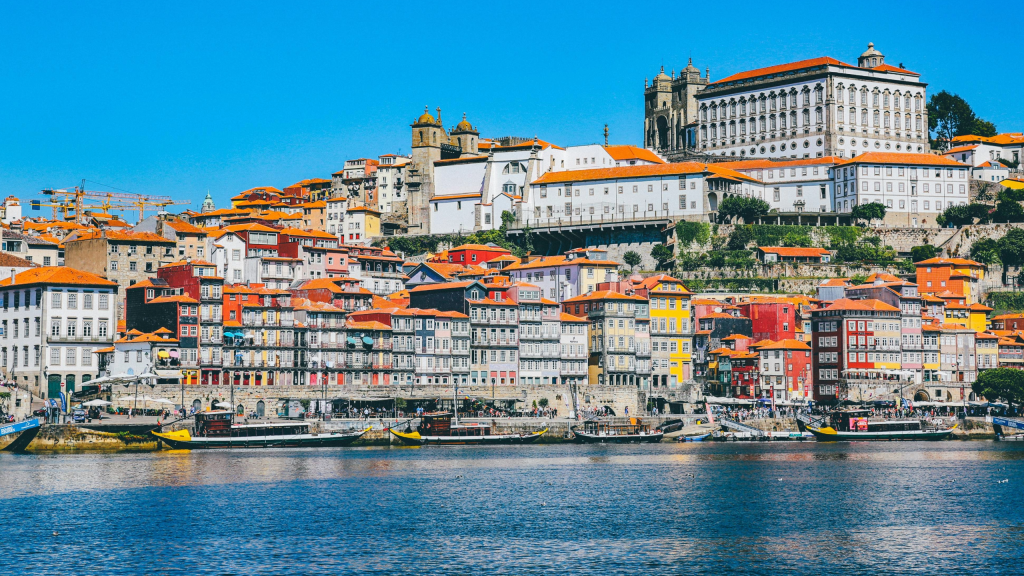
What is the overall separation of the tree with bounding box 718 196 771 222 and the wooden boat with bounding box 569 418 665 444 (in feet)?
136

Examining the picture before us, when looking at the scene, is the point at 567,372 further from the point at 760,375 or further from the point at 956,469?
the point at 956,469

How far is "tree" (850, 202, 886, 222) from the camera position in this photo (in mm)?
136500

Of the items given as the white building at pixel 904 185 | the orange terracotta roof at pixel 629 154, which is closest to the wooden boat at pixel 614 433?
the white building at pixel 904 185

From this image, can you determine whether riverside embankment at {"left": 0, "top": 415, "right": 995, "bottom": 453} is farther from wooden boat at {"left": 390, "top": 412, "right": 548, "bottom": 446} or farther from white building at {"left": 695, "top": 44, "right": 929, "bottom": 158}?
white building at {"left": 695, "top": 44, "right": 929, "bottom": 158}

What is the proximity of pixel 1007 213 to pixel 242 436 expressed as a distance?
8123 centimetres

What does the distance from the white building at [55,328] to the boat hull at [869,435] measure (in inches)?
→ 1767

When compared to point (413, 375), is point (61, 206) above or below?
above

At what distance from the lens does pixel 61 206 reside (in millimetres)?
160250

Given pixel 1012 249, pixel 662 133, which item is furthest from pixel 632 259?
pixel 662 133

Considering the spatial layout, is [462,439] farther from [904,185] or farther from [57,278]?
[904,185]

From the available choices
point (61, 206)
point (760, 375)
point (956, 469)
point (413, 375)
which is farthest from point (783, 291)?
point (61, 206)

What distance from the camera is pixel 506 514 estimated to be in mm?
55250

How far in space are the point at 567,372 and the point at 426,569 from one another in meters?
59.2

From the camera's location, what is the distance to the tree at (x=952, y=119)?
558 feet
